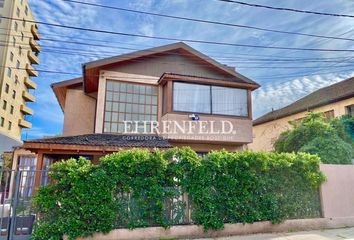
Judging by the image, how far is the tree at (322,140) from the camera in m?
12.1

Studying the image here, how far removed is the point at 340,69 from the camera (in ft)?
51.9

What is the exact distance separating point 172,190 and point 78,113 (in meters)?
9.84

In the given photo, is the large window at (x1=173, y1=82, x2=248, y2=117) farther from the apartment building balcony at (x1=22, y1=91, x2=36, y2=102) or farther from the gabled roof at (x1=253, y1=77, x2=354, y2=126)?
the apartment building balcony at (x1=22, y1=91, x2=36, y2=102)

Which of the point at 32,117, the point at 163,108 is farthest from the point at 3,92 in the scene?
the point at 163,108


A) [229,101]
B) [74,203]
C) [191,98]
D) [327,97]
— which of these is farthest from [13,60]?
[327,97]

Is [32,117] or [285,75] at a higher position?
[32,117]

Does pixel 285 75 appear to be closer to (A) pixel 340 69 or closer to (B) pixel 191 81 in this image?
(A) pixel 340 69

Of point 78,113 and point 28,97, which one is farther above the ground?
point 28,97

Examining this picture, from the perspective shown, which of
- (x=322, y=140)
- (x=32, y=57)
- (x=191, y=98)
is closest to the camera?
(x=322, y=140)

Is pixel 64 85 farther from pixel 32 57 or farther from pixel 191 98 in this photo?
Result: pixel 32 57

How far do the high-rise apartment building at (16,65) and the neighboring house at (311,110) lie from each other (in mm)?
30921

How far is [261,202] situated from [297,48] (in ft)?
24.9

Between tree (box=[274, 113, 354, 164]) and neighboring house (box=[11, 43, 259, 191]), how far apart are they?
7.84ft

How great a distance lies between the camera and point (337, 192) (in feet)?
31.7
